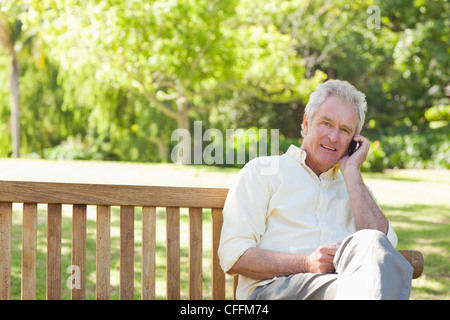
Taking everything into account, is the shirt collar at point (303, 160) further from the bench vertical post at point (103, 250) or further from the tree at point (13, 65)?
the tree at point (13, 65)

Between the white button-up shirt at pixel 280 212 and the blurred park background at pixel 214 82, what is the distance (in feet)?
8.00

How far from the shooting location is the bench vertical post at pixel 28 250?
2605mm

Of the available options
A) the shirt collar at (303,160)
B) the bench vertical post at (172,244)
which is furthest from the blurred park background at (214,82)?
the bench vertical post at (172,244)

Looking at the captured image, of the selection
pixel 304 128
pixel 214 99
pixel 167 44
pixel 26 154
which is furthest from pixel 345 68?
pixel 304 128

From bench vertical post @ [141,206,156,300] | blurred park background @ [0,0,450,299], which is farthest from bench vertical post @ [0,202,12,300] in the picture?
blurred park background @ [0,0,450,299]

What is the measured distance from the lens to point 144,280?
2.77 meters

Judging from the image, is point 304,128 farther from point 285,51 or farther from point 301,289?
point 285,51

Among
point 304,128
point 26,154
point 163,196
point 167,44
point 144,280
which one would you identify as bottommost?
point 26,154

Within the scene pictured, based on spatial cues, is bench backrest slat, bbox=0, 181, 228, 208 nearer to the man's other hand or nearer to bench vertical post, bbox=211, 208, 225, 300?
bench vertical post, bbox=211, 208, 225, 300

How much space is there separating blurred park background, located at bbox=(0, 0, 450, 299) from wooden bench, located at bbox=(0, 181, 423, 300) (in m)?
2.71

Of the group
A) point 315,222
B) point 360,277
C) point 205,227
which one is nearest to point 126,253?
point 315,222

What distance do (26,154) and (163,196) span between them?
76.4 ft

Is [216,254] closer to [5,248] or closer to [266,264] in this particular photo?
[266,264]

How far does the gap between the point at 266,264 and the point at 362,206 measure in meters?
0.55
